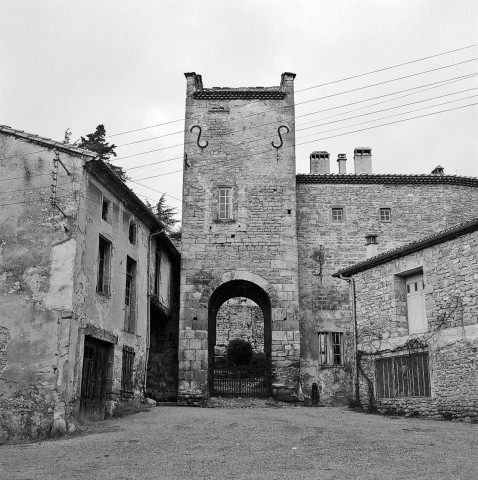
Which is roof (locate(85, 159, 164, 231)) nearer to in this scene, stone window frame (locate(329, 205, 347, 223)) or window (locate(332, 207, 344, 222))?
A: stone window frame (locate(329, 205, 347, 223))

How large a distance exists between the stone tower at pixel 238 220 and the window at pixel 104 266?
5.81m

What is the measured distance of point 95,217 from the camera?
1430cm

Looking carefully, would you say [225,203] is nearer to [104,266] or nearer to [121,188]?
[121,188]

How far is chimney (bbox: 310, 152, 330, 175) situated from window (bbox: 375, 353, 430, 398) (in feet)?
34.3

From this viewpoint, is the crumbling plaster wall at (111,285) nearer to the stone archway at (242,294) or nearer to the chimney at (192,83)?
the stone archway at (242,294)

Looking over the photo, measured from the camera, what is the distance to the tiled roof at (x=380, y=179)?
75.6 feet

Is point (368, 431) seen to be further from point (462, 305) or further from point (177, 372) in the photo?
point (177, 372)

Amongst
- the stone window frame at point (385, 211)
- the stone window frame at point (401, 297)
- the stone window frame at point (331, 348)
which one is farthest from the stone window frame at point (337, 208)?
the stone window frame at point (401, 297)

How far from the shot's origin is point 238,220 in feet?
70.0

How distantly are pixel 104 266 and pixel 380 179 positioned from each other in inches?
485

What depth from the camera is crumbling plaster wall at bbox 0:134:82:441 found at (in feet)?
39.9

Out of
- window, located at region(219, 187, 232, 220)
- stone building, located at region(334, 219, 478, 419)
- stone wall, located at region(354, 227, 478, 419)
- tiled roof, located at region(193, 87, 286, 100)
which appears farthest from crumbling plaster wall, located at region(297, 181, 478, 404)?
stone wall, located at region(354, 227, 478, 419)

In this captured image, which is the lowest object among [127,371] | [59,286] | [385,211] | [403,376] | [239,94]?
[403,376]

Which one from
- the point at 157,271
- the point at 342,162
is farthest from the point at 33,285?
the point at 342,162
